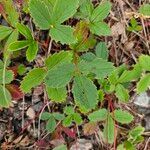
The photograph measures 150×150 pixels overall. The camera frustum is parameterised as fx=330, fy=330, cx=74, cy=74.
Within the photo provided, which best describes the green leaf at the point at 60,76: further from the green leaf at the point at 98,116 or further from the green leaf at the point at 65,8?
the green leaf at the point at 98,116

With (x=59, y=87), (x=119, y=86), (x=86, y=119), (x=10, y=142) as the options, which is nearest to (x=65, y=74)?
(x=59, y=87)

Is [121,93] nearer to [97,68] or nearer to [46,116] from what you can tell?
[97,68]

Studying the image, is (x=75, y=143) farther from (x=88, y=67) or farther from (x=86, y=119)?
(x=88, y=67)

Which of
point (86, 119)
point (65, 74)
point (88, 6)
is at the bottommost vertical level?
point (86, 119)

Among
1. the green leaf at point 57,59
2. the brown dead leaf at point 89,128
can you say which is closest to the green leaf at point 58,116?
the brown dead leaf at point 89,128

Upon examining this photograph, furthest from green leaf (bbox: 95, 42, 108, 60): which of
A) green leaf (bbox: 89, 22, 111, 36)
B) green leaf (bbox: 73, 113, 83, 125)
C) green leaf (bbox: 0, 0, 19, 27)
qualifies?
green leaf (bbox: 0, 0, 19, 27)

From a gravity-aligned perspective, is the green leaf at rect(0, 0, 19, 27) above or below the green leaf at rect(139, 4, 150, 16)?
above

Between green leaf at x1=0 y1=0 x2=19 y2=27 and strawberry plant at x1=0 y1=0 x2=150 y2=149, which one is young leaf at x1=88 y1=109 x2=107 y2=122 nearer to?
strawberry plant at x1=0 y1=0 x2=150 y2=149
